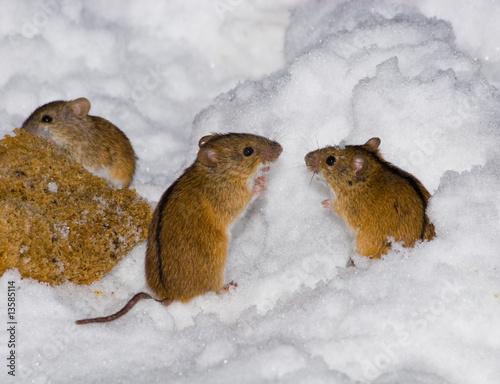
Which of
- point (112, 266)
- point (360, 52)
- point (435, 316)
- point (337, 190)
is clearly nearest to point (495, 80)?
point (360, 52)

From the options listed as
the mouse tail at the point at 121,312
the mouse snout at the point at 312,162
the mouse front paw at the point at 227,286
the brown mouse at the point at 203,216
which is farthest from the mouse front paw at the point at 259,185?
the mouse tail at the point at 121,312

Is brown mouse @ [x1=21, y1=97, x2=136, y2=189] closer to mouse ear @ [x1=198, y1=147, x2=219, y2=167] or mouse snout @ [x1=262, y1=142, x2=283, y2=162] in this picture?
mouse ear @ [x1=198, y1=147, x2=219, y2=167]

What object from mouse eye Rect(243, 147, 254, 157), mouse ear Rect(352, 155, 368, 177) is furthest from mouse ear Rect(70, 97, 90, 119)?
mouse ear Rect(352, 155, 368, 177)

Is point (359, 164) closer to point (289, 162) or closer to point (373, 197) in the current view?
point (373, 197)

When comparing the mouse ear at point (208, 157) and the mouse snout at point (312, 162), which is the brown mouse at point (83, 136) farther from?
the mouse snout at point (312, 162)

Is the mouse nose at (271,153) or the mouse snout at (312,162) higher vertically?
the mouse snout at (312,162)

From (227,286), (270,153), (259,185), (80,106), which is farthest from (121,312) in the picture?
(80,106)

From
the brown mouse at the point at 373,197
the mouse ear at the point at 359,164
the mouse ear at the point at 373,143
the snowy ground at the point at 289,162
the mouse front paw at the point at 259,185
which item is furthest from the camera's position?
the mouse front paw at the point at 259,185
